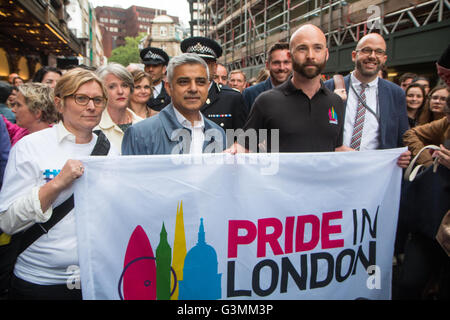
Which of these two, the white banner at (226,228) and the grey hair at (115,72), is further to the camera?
the grey hair at (115,72)

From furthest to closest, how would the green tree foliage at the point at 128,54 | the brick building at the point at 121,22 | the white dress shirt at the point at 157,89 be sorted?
the brick building at the point at 121,22
the green tree foliage at the point at 128,54
the white dress shirt at the point at 157,89

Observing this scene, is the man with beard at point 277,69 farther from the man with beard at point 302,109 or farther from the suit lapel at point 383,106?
the man with beard at point 302,109

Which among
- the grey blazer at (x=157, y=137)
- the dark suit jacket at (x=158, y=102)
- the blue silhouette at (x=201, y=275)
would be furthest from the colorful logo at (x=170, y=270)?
the dark suit jacket at (x=158, y=102)

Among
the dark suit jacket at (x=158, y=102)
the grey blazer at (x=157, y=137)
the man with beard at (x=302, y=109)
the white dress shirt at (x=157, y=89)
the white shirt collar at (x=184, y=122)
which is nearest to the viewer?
the grey blazer at (x=157, y=137)

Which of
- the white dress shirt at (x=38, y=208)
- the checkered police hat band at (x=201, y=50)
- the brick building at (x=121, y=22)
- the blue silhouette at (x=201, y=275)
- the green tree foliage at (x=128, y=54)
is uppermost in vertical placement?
the brick building at (x=121, y=22)

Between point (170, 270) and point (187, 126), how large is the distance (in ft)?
3.06

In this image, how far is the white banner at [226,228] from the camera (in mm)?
1766

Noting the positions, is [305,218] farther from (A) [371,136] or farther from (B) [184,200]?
(A) [371,136]

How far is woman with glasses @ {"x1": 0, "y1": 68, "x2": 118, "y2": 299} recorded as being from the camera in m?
1.60

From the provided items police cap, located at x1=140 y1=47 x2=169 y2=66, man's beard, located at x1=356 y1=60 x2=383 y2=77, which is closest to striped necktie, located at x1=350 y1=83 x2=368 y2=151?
man's beard, located at x1=356 y1=60 x2=383 y2=77

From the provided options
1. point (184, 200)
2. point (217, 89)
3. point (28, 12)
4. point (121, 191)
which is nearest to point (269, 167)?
point (184, 200)

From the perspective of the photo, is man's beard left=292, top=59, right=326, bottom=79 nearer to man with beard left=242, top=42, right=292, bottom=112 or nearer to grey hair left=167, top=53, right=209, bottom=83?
grey hair left=167, top=53, right=209, bottom=83

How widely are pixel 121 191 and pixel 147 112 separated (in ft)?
8.67
